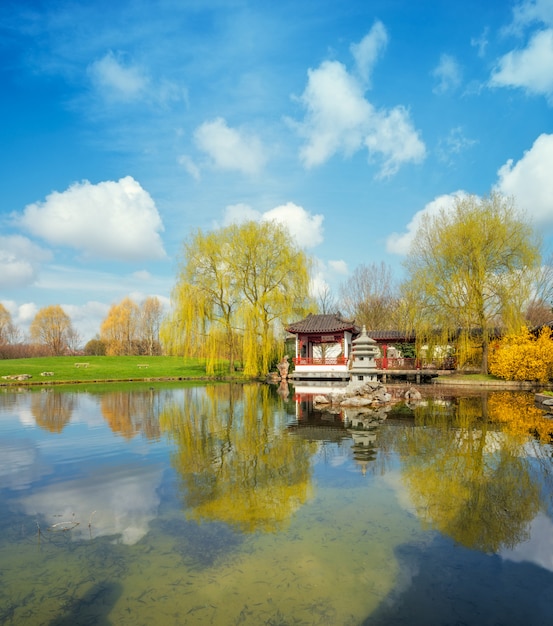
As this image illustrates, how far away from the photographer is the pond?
3.49 metres

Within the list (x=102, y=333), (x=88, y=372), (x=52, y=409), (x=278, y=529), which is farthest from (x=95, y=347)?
(x=278, y=529)

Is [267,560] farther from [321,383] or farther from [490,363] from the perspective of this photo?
[490,363]

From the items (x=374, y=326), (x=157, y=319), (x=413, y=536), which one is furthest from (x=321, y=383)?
(x=157, y=319)

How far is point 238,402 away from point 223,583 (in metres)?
13.0

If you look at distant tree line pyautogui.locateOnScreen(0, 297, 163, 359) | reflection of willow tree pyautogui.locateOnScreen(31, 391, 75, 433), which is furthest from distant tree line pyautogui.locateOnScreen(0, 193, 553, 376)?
distant tree line pyautogui.locateOnScreen(0, 297, 163, 359)

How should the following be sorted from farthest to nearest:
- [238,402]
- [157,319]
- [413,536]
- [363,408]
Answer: [157,319], [238,402], [363,408], [413,536]

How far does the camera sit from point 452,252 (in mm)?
24188

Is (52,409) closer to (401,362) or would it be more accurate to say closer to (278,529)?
(278,529)

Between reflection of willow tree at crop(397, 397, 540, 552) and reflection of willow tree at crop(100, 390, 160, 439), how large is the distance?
258 inches

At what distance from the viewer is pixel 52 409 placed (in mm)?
15344

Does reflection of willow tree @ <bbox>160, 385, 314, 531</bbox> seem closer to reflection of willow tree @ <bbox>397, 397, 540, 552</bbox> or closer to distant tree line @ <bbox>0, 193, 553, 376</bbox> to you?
reflection of willow tree @ <bbox>397, 397, 540, 552</bbox>

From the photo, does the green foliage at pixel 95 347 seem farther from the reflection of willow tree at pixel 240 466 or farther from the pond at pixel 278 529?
the pond at pixel 278 529

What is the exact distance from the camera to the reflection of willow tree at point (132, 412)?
445 inches

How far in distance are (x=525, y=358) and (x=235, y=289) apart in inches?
704
